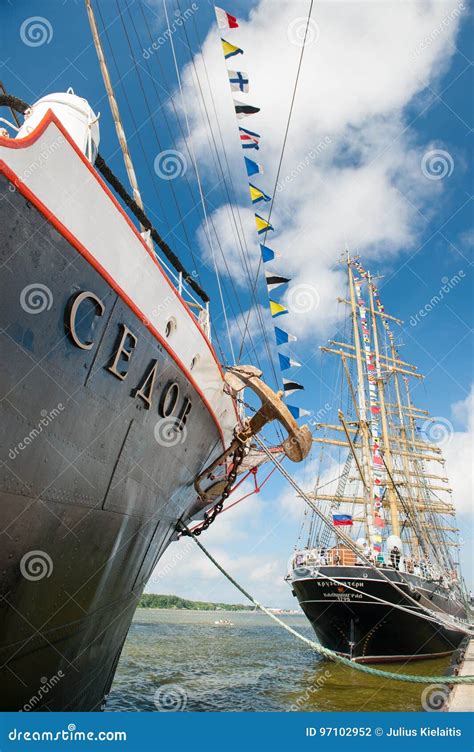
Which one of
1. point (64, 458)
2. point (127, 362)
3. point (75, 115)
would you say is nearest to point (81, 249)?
point (127, 362)

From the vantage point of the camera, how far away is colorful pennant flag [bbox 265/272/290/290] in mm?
8617

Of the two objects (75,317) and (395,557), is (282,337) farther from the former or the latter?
(395,557)

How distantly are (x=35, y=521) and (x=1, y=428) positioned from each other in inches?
37.9

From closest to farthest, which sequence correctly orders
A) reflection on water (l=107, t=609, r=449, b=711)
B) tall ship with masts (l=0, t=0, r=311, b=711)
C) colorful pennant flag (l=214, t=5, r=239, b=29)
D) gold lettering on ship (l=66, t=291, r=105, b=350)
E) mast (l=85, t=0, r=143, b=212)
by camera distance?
tall ship with masts (l=0, t=0, r=311, b=711) < gold lettering on ship (l=66, t=291, r=105, b=350) < mast (l=85, t=0, r=143, b=212) < colorful pennant flag (l=214, t=5, r=239, b=29) < reflection on water (l=107, t=609, r=449, b=711)

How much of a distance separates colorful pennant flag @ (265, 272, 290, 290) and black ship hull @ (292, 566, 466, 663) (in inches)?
516

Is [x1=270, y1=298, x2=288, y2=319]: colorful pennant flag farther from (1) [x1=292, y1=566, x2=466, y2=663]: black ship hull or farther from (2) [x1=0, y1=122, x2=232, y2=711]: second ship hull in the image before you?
(1) [x1=292, y1=566, x2=466, y2=663]: black ship hull

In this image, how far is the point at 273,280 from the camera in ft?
28.4

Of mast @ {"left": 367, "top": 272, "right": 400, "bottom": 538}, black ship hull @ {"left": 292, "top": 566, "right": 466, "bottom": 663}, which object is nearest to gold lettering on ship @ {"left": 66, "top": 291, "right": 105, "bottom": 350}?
black ship hull @ {"left": 292, "top": 566, "right": 466, "bottom": 663}

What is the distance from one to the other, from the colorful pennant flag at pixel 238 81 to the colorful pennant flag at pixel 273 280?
3.11 meters

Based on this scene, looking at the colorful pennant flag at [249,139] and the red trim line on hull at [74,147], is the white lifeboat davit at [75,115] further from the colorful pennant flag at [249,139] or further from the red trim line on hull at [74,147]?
the colorful pennant flag at [249,139]

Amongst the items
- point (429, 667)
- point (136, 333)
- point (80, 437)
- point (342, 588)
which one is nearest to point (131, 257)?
point (136, 333)

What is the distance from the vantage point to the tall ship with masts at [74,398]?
3523 millimetres

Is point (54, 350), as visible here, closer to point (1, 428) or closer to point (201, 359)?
point (1, 428)

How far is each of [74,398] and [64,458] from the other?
54 centimetres
